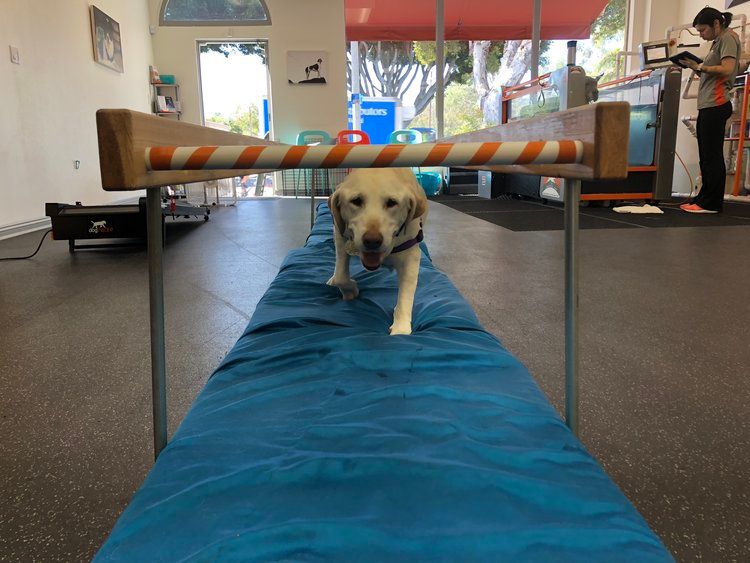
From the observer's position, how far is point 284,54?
875cm

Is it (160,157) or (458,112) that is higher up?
(458,112)

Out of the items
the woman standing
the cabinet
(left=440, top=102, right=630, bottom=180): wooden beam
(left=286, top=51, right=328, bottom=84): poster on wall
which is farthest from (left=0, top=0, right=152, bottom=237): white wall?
the woman standing

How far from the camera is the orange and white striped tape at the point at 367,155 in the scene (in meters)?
0.79

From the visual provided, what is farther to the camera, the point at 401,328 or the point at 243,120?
the point at 243,120

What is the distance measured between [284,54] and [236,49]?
0.80 m

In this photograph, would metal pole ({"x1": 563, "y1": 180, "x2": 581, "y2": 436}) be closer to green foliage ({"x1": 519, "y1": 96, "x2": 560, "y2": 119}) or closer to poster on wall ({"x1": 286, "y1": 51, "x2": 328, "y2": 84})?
green foliage ({"x1": 519, "y1": 96, "x2": 560, "y2": 119})

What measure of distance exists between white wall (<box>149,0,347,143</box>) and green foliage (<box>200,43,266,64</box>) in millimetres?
134

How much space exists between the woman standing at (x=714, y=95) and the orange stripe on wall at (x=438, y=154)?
522cm

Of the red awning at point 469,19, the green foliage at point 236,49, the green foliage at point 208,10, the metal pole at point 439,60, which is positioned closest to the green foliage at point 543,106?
the metal pole at point 439,60

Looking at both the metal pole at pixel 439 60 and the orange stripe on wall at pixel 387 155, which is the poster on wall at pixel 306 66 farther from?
the orange stripe on wall at pixel 387 155

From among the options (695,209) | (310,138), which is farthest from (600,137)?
(310,138)

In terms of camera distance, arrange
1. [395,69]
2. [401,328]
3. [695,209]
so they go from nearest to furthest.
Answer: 1. [401,328]
2. [695,209]
3. [395,69]

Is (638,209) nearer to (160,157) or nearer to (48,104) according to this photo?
(160,157)

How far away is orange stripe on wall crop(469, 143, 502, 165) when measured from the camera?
80cm
